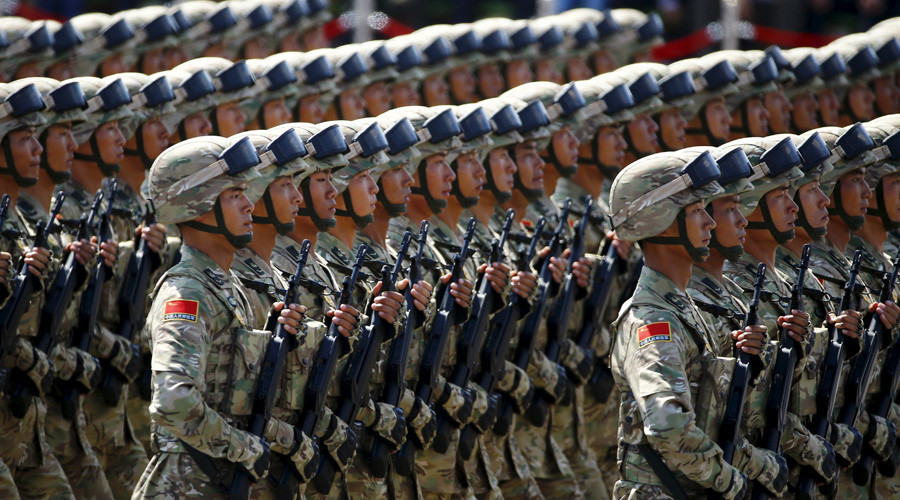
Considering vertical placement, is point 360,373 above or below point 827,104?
above

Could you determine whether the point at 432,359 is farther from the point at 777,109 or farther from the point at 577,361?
the point at 777,109

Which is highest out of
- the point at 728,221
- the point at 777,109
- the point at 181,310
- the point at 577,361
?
the point at 181,310

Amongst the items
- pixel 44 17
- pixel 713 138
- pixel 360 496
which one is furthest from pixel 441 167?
pixel 44 17

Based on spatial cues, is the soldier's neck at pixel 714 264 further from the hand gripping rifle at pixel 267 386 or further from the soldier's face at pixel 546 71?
the soldier's face at pixel 546 71

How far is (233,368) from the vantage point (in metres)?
6.25

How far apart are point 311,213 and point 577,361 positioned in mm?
2297

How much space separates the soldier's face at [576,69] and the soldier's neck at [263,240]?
25.6ft

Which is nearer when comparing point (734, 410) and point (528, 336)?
point (734, 410)

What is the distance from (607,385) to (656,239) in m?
2.90

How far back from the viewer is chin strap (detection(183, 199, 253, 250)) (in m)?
6.46

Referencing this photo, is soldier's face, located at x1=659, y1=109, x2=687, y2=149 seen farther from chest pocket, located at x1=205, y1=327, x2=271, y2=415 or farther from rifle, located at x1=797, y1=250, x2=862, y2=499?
chest pocket, located at x1=205, y1=327, x2=271, y2=415

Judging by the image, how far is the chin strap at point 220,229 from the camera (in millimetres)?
6457

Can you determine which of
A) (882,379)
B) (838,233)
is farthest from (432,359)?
(838,233)

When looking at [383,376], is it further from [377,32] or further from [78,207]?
[377,32]
